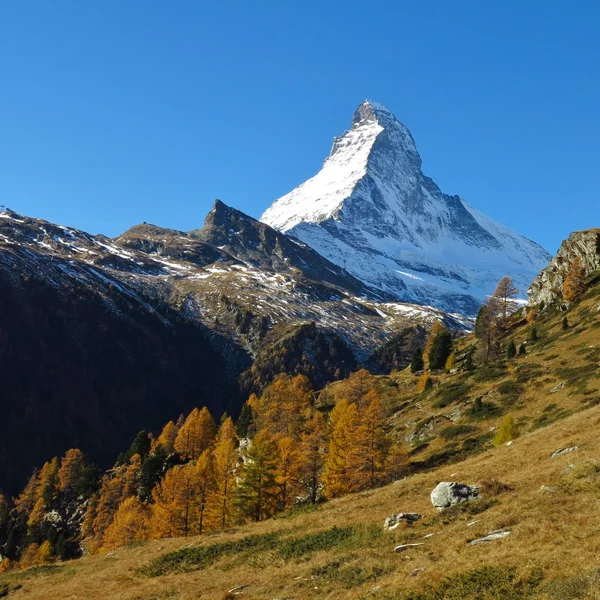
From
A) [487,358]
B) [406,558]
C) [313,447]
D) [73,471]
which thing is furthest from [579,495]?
[73,471]

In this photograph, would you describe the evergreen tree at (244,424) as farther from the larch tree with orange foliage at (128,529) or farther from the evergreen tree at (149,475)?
the larch tree with orange foliage at (128,529)

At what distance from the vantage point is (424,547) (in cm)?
2162

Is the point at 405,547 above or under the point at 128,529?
under

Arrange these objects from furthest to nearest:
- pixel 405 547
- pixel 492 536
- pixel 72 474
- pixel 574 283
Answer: pixel 72 474, pixel 574 283, pixel 405 547, pixel 492 536

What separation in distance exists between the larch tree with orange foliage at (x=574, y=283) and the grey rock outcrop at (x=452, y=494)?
262 ft

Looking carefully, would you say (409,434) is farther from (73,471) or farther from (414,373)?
(73,471)

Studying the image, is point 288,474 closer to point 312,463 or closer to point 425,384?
point 312,463

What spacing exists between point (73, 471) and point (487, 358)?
91.5 meters

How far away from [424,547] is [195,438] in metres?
85.6

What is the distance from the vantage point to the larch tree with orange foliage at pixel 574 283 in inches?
3750

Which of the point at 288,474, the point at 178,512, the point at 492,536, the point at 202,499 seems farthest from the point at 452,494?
the point at 178,512

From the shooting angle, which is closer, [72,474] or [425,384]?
[425,384]

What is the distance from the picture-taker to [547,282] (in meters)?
111

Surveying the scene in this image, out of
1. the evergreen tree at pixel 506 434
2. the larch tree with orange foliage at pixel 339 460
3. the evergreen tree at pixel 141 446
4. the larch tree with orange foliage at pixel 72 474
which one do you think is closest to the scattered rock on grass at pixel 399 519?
the evergreen tree at pixel 506 434
